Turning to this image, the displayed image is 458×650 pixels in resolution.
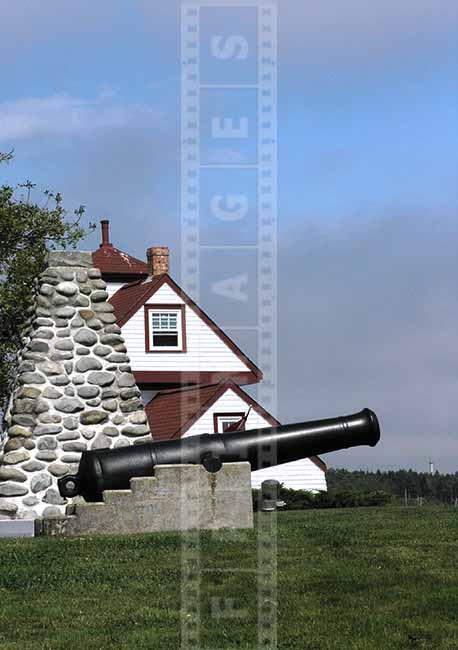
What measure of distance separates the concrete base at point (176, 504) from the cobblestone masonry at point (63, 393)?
4206 mm

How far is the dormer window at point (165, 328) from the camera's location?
40.4 meters

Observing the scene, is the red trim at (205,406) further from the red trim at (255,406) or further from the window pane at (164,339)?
the window pane at (164,339)

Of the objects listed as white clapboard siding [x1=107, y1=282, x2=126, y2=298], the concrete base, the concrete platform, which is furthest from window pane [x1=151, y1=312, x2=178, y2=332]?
the concrete base

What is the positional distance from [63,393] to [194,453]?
473 cm

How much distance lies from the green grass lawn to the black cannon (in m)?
1.28

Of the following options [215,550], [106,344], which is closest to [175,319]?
[106,344]

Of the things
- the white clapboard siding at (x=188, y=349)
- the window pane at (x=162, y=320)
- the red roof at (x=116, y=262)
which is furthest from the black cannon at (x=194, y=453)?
the red roof at (x=116, y=262)

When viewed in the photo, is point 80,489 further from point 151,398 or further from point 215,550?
point 151,398

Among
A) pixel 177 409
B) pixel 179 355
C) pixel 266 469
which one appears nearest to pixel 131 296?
pixel 179 355

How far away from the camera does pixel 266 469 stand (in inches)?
1550

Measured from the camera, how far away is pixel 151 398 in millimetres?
40844

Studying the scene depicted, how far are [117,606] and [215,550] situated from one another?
2.55 meters

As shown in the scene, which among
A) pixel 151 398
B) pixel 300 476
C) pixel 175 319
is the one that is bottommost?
pixel 300 476

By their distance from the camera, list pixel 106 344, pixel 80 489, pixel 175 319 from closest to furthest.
Answer: pixel 80 489, pixel 106 344, pixel 175 319
